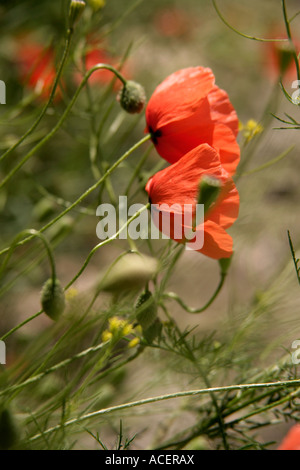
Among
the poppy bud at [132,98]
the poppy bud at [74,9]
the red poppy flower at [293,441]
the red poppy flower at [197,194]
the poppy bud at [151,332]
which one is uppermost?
the poppy bud at [74,9]

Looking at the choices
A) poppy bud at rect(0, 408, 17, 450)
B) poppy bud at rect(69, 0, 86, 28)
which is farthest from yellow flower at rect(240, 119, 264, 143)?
poppy bud at rect(0, 408, 17, 450)

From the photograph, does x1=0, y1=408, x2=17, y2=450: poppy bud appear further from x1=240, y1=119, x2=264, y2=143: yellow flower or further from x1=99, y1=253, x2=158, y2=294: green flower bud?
x1=240, y1=119, x2=264, y2=143: yellow flower

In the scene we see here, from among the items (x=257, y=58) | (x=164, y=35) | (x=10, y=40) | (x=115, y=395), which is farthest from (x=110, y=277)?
(x=257, y=58)

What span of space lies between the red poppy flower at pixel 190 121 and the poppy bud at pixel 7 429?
0.72 ft

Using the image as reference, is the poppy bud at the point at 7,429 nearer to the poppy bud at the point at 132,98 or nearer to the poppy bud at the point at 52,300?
the poppy bud at the point at 52,300

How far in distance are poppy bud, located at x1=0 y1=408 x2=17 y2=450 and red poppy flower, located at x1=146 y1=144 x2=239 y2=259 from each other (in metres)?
0.16

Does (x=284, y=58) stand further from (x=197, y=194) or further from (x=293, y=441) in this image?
(x=293, y=441)

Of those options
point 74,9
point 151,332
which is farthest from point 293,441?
point 74,9

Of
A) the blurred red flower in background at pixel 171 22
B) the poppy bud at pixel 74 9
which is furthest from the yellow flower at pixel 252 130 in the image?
the blurred red flower in background at pixel 171 22

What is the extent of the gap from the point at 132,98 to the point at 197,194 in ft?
0.38

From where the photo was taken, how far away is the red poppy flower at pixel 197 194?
41 cm

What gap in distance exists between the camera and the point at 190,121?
17.9 inches
